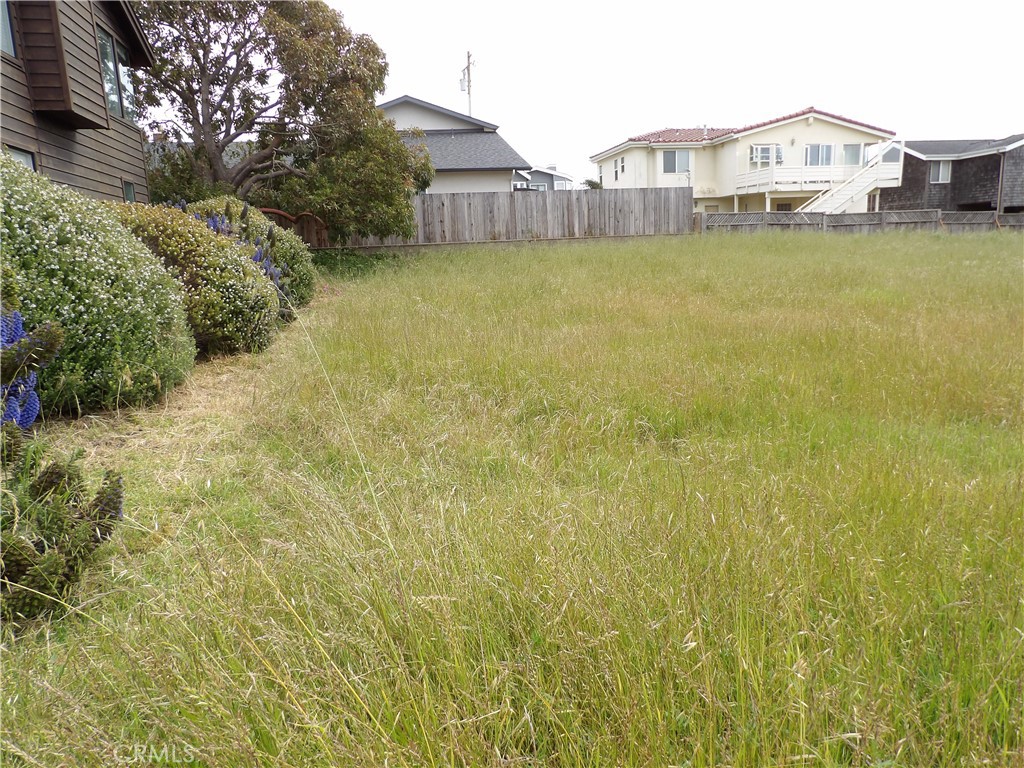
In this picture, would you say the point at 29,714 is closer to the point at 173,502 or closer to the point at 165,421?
the point at 173,502

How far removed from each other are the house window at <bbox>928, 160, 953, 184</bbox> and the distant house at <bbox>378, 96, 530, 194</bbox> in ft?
78.6

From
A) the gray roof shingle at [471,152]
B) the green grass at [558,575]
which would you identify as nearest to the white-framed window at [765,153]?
the gray roof shingle at [471,152]

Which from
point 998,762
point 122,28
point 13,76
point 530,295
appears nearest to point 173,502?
point 998,762

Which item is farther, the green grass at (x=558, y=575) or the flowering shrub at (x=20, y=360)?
the flowering shrub at (x=20, y=360)

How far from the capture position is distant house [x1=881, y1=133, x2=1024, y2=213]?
2923cm

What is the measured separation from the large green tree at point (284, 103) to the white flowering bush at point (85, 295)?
31.4 feet

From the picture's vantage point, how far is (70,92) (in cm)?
861

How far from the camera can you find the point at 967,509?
238 centimetres

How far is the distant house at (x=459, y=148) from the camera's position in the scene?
854 inches

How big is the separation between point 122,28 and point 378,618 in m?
14.3

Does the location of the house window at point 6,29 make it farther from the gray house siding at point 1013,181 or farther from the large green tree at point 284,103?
the gray house siding at point 1013,181

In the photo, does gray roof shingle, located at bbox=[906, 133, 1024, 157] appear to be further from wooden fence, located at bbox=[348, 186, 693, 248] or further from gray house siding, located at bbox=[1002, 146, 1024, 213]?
wooden fence, located at bbox=[348, 186, 693, 248]

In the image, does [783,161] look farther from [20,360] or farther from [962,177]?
[20,360]

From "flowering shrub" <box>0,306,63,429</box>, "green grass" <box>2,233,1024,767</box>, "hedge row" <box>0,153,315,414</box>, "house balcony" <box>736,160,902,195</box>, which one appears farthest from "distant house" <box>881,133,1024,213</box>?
"flowering shrub" <box>0,306,63,429</box>
